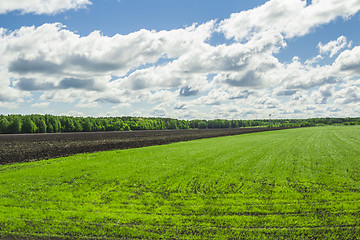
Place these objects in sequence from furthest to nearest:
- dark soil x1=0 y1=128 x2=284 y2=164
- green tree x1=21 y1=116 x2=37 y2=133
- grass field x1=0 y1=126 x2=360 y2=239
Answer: green tree x1=21 y1=116 x2=37 y2=133, dark soil x1=0 y1=128 x2=284 y2=164, grass field x1=0 y1=126 x2=360 y2=239

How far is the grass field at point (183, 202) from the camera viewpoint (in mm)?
9648

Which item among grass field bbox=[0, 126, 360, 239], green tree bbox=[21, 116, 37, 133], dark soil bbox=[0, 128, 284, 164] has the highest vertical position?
green tree bbox=[21, 116, 37, 133]

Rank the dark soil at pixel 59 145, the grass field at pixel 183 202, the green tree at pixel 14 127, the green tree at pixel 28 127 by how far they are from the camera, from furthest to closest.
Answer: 1. the green tree at pixel 28 127
2. the green tree at pixel 14 127
3. the dark soil at pixel 59 145
4. the grass field at pixel 183 202

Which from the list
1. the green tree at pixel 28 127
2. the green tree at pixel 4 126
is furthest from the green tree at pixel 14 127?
the green tree at pixel 28 127

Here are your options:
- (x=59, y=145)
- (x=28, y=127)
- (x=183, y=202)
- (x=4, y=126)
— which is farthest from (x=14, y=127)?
(x=183, y=202)

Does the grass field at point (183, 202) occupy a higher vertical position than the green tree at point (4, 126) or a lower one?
lower

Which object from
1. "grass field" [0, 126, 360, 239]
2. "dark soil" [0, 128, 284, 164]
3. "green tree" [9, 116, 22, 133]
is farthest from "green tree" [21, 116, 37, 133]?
"grass field" [0, 126, 360, 239]

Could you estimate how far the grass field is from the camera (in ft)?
31.7

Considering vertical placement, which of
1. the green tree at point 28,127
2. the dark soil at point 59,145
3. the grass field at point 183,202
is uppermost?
the green tree at point 28,127

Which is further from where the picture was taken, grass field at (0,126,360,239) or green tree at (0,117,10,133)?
green tree at (0,117,10,133)

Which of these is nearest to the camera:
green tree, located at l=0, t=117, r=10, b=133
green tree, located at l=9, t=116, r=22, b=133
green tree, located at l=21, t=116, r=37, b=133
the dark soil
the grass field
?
the grass field

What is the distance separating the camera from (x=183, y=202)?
504 inches

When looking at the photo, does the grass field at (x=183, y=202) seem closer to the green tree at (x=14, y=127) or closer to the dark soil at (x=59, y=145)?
the dark soil at (x=59, y=145)

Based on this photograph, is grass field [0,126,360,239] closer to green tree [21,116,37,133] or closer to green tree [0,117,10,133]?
green tree [0,117,10,133]
